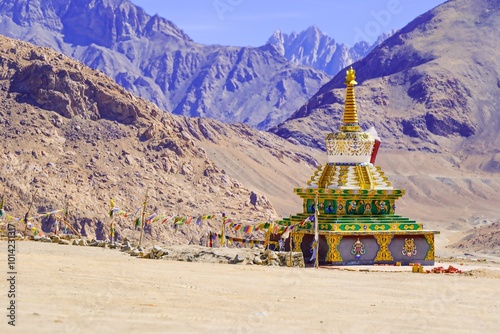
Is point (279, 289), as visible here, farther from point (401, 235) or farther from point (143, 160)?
point (143, 160)

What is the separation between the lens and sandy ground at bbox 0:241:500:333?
584 inches

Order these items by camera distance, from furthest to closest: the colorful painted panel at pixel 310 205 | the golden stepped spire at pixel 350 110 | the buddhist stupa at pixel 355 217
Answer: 1. the golden stepped spire at pixel 350 110
2. the colorful painted panel at pixel 310 205
3. the buddhist stupa at pixel 355 217

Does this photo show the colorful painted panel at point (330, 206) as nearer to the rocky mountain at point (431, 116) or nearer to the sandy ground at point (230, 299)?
the sandy ground at point (230, 299)

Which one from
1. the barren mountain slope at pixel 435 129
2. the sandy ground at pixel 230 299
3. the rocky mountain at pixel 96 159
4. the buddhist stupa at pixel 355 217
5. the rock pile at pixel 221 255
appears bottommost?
the sandy ground at pixel 230 299

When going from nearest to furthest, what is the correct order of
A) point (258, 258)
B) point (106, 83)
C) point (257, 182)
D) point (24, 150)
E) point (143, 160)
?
point (258, 258), point (24, 150), point (143, 160), point (106, 83), point (257, 182)

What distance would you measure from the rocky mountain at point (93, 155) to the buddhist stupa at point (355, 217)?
50.6 m

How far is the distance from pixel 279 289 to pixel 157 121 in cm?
9084

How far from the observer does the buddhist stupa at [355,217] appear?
32.6 metres

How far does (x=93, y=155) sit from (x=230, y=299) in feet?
269

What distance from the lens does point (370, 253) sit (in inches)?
1296

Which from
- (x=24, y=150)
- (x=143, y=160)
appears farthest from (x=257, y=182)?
(x=24, y=150)

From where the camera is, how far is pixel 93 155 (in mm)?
98500

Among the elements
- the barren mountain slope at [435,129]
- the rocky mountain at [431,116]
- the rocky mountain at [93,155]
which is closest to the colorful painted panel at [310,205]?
the rocky mountain at [93,155]

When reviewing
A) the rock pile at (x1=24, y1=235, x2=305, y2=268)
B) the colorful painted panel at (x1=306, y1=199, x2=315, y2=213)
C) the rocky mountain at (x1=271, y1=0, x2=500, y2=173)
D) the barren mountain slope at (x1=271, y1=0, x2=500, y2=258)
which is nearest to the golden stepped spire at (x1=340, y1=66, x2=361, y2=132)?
the colorful painted panel at (x1=306, y1=199, x2=315, y2=213)
